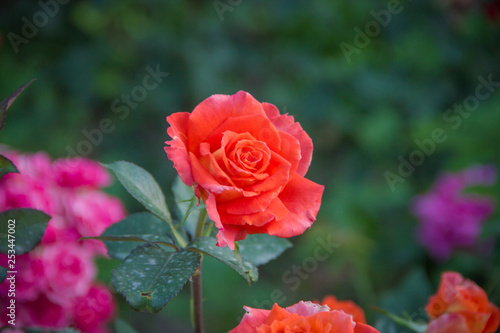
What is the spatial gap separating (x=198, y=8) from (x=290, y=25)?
1.29ft

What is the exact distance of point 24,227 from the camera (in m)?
0.50

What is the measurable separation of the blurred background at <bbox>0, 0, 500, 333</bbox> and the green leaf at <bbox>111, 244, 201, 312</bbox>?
1.31 metres

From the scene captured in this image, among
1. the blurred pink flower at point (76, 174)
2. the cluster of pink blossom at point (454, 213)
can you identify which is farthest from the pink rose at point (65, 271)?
the cluster of pink blossom at point (454, 213)

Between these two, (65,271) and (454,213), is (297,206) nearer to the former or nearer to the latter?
(65,271)

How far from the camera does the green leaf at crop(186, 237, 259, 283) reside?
421 millimetres

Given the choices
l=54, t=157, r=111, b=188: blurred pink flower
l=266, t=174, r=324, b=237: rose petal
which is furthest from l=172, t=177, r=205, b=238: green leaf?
l=54, t=157, r=111, b=188: blurred pink flower

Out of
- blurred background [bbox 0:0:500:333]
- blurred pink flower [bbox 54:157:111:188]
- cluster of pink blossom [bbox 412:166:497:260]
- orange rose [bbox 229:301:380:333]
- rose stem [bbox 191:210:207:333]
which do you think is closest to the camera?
orange rose [bbox 229:301:380:333]

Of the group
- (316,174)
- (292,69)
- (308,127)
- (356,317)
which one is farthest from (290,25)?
(356,317)

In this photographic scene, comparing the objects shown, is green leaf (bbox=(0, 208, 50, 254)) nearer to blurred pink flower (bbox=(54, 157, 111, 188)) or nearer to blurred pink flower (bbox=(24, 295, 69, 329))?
blurred pink flower (bbox=(24, 295, 69, 329))

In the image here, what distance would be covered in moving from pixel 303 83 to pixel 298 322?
5.47 ft

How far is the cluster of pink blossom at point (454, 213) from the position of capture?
151 cm

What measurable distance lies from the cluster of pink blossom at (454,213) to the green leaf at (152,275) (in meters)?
1.29

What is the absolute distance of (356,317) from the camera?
21.6 inches

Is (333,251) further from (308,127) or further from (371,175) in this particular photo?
(308,127)
